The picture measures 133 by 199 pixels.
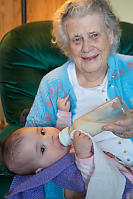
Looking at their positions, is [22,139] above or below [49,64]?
below

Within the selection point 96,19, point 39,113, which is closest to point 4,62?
point 39,113

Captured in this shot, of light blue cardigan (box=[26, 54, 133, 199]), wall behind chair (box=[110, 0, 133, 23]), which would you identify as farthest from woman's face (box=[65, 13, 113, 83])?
wall behind chair (box=[110, 0, 133, 23])

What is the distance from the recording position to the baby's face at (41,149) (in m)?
1.30

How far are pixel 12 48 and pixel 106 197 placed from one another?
1.21 metres

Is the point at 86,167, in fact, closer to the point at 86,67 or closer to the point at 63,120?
the point at 63,120

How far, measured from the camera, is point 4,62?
1.92 m

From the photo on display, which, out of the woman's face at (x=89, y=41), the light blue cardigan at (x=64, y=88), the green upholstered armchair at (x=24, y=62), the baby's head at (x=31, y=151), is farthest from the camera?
the green upholstered armchair at (x=24, y=62)

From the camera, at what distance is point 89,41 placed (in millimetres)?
1430

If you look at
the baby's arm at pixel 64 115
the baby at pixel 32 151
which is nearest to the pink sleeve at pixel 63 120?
the baby's arm at pixel 64 115

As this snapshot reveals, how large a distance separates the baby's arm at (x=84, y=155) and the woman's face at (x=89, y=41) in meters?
0.46

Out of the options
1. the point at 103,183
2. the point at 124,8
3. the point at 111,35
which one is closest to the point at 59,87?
the point at 111,35

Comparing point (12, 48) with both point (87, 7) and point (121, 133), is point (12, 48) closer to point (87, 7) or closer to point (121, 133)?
point (87, 7)

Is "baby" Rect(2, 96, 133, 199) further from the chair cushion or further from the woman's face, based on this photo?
the chair cushion

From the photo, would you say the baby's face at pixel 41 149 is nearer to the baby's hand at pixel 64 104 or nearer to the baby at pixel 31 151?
the baby at pixel 31 151
